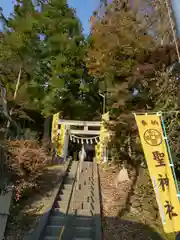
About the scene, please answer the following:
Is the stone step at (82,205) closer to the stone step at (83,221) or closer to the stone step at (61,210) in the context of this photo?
the stone step at (61,210)

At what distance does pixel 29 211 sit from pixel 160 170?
3.77 m

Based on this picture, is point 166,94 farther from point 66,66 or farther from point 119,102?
point 66,66

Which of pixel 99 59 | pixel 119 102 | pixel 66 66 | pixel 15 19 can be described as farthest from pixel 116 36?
pixel 15 19

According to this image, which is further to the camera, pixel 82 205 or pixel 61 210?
pixel 82 205

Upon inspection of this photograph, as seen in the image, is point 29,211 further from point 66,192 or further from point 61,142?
point 61,142

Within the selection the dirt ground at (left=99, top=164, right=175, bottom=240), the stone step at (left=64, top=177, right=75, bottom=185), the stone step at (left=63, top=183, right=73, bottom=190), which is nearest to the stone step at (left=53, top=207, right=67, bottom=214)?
the dirt ground at (left=99, top=164, right=175, bottom=240)

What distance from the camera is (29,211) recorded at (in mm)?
6738

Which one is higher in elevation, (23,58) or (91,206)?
(23,58)

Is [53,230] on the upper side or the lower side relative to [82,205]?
lower

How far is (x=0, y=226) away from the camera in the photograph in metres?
5.98

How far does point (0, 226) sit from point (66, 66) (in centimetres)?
1085

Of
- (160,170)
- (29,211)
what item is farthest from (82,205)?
(160,170)

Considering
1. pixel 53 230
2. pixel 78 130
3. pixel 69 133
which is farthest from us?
pixel 78 130

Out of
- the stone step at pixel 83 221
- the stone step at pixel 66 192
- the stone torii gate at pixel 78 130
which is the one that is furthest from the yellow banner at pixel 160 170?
the stone torii gate at pixel 78 130
